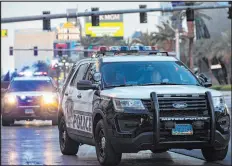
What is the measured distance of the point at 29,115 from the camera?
21.1 m

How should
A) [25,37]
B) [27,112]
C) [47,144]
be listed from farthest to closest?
[25,37]
[27,112]
[47,144]

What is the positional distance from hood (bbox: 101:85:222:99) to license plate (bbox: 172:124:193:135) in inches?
21.3

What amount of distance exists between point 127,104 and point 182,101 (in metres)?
0.84

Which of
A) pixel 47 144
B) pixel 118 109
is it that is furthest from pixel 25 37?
pixel 118 109

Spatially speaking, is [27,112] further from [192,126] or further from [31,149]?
[192,126]

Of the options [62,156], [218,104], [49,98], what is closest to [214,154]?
[218,104]

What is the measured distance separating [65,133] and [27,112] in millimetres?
8779

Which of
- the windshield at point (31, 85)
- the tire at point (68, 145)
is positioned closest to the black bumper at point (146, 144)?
the tire at point (68, 145)

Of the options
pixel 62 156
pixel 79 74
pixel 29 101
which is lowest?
pixel 62 156

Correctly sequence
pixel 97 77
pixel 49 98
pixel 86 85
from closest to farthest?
pixel 86 85 → pixel 97 77 → pixel 49 98

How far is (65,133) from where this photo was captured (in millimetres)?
12484

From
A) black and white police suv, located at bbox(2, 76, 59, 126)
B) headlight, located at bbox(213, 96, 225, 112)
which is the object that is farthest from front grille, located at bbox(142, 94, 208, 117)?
black and white police suv, located at bbox(2, 76, 59, 126)

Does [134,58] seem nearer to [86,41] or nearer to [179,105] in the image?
[179,105]

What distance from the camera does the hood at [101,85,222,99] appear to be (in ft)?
31.4
